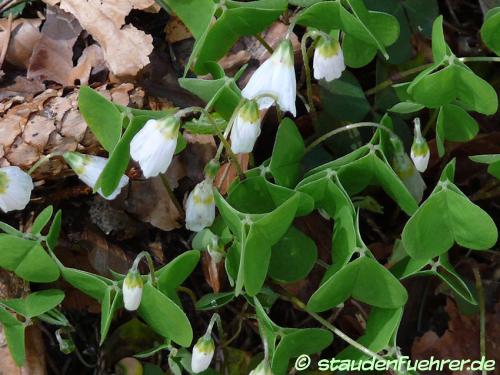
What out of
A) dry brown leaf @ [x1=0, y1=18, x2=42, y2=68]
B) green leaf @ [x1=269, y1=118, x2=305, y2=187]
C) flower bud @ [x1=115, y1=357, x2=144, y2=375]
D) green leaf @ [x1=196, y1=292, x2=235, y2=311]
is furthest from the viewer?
dry brown leaf @ [x1=0, y1=18, x2=42, y2=68]

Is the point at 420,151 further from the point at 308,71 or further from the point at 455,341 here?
the point at 455,341

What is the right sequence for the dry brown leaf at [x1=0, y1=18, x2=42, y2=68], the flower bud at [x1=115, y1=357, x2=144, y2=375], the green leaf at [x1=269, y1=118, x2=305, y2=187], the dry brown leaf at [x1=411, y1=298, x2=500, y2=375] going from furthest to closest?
1. the dry brown leaf at [x1=0, y1=18, x2=42, y2=68]
2. the dry brown leaf at [x1=411, y1=298, x2=500, y2=375]
3. the flower bud at [x1=115, y1=357, x2=144, y2=375]
4. the green leaf at [x1=269, y1=118, x2=305, y2=187]

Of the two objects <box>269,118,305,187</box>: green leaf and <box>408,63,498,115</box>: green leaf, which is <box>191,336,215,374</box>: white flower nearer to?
<box>269,118,305,187</box>: green leaf

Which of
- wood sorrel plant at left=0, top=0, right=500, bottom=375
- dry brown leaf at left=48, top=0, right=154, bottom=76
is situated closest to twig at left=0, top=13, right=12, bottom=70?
dry brown leaf at left=48, top=0, right=154, bottom=76

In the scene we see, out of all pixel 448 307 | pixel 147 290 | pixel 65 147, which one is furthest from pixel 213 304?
pixel 448 307

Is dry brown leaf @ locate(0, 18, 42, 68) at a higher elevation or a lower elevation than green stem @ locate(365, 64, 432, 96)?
higher

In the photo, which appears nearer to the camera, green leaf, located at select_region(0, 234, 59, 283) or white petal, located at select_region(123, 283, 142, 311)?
white petal, located at select_region(123, 283, 142, 311)
